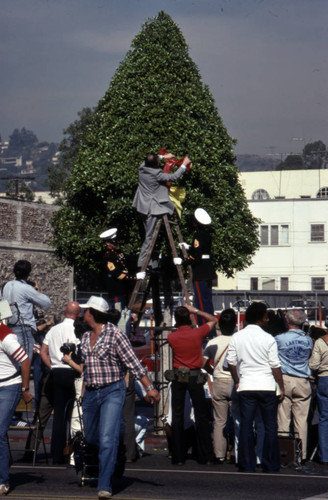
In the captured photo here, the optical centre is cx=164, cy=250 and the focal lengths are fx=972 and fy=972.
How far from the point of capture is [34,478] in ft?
37.4

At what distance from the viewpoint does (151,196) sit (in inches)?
583

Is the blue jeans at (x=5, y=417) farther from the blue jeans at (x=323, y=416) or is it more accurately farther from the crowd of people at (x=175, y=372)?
the blue jeans at (x=323, y=416)

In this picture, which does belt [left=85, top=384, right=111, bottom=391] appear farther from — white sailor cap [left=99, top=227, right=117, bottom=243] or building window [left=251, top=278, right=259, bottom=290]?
building window [left=251, top=278, right=259, bottom=290]

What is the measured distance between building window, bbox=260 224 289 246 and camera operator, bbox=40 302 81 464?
65169mm

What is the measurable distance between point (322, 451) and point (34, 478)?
423 cm

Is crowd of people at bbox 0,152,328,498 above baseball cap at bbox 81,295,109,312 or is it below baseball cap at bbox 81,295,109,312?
below

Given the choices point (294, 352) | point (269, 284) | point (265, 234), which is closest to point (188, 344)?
point (294, 352)

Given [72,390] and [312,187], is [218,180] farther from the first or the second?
[312,187]

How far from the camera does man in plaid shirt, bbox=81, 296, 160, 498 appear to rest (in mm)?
9773

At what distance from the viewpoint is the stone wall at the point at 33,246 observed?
45250mm

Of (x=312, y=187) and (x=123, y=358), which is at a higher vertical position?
(x=312, y=187)

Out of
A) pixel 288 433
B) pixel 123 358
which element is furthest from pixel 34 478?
pixel 288 433

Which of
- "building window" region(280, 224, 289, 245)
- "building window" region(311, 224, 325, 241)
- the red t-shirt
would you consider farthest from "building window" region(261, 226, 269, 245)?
the red t-shirt

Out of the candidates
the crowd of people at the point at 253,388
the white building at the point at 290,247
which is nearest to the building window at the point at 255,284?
the white building at the point at 290,247
